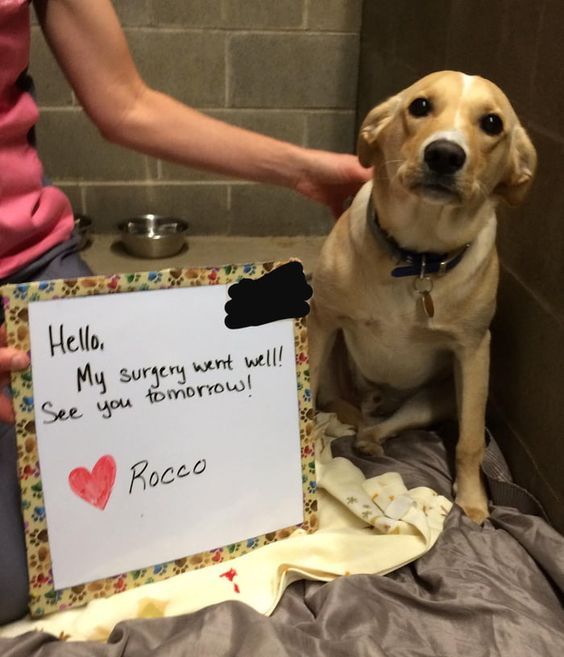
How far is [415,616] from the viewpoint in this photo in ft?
3.44

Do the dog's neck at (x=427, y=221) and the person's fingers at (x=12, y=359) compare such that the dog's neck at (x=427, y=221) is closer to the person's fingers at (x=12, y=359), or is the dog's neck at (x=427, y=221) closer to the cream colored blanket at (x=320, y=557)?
the cream colored blanket at (x=320, y=557)

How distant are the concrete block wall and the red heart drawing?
0.77 metres

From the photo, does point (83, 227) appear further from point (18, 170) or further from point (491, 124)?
point (491, 124)

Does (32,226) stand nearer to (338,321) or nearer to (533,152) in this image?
(338,321)

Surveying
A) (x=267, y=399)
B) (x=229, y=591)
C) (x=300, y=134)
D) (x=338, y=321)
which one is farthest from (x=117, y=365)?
(x=300, y=134)

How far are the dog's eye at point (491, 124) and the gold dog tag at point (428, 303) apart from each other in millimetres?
288

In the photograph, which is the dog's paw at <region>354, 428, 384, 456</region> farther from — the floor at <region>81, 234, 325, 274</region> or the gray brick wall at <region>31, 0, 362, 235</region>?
the gray brick wall at <region>31, 0, 362, 235</region>

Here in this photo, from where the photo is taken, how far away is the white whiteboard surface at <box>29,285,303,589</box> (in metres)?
0.96

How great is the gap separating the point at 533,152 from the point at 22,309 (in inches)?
33.4

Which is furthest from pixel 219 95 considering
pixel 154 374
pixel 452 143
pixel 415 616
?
pixel 415 616

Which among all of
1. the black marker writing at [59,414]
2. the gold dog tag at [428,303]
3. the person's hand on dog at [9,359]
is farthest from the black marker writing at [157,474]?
the gold dog tag at [428,303]

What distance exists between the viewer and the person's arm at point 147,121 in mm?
1138

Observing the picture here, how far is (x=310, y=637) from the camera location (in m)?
0.98

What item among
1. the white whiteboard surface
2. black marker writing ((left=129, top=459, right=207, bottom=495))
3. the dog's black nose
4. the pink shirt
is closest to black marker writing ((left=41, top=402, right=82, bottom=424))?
the white whiteboard surface
